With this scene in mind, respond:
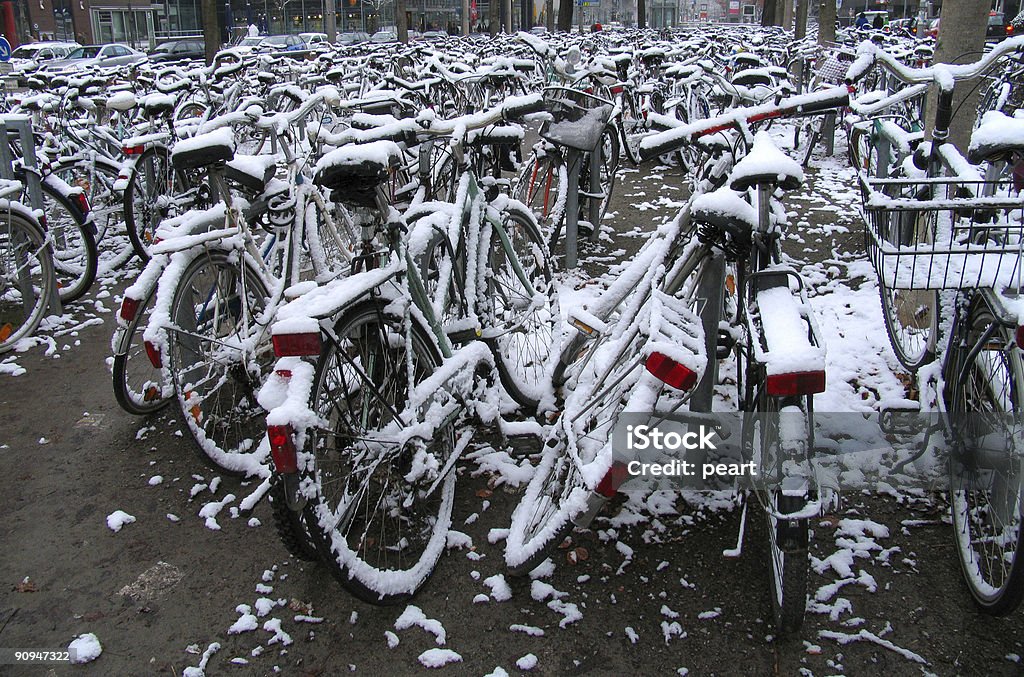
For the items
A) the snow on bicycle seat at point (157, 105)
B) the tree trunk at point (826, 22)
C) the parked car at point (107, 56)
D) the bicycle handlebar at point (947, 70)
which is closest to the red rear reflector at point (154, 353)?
the bicycle handlebar at point (947, 70)

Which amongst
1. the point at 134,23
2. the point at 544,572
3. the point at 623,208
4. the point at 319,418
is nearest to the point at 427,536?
the point at 544,572

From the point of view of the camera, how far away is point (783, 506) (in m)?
2.07

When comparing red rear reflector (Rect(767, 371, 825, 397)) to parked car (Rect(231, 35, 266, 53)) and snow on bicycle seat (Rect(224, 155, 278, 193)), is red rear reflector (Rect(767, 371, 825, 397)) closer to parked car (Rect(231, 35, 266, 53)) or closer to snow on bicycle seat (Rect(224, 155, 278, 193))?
snow on bicycle seat (Rect(224, 155, 278, 193))

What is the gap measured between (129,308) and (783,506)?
2.68 metres

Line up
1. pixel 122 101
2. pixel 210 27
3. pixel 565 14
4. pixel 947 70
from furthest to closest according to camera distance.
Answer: pixel 565 14
pixel 210 27
pixel 122 101
pixel 947 70

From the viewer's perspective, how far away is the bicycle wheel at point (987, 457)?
218cm

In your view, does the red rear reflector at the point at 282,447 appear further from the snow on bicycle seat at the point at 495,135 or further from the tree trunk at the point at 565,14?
the tree trunk at the point at 565,14

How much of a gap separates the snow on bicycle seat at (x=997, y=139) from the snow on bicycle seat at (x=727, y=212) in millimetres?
788

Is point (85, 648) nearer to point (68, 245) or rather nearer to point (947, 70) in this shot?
point (947, 70)

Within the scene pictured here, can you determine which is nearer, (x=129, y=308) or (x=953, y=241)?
(x=953, y=241)

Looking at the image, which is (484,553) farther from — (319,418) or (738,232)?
(738,232)

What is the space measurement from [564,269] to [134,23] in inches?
1800

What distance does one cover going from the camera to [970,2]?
13.8 ft

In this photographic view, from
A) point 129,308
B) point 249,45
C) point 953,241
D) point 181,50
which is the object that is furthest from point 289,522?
point 181,50
